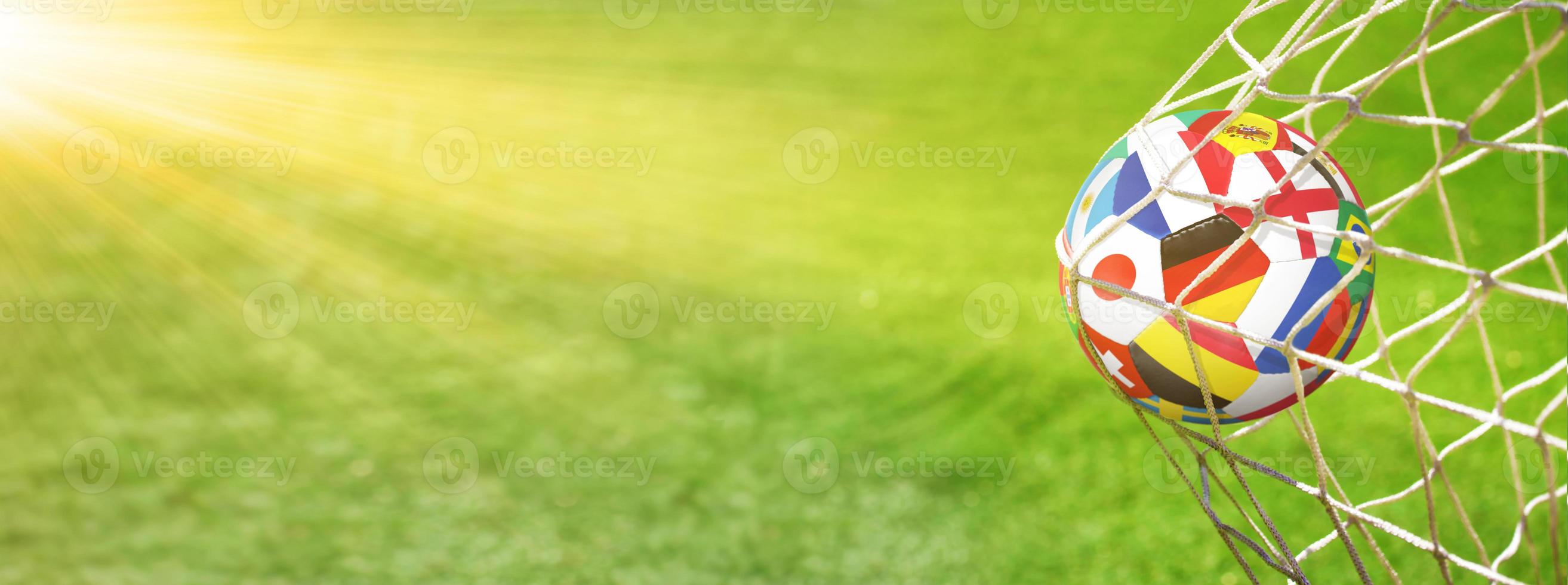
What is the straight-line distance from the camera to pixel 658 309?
5.00 metres

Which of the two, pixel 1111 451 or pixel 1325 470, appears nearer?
pixel 1325 470

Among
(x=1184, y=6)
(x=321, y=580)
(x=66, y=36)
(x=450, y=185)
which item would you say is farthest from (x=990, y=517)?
(x=66, y=36)

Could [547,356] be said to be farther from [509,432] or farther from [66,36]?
[66,36]

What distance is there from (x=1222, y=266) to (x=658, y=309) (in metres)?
3.28

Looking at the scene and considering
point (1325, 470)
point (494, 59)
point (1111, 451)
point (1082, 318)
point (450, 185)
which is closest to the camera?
point (1325, 470)

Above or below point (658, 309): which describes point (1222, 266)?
below

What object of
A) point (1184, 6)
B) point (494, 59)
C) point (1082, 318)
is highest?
point (494, 59)

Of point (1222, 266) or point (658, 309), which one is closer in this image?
point (1222, 266)

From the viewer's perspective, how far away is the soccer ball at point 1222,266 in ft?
6.58

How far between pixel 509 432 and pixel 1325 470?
296cm

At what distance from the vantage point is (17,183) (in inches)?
255

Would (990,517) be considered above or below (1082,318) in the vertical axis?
below

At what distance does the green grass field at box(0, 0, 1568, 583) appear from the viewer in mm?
3613

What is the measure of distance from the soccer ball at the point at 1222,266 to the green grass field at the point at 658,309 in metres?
1.45
